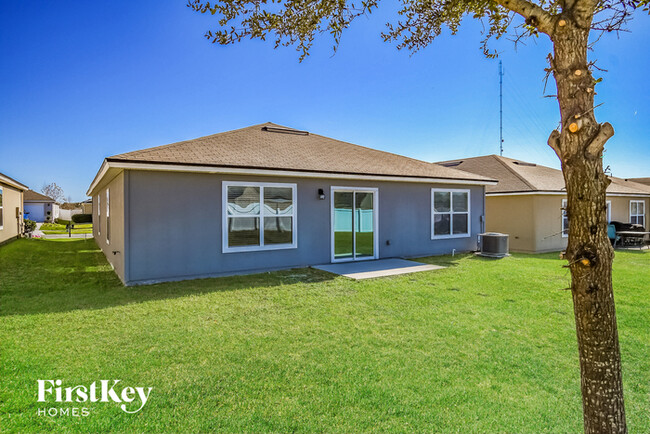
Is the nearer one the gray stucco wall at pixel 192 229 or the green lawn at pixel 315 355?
the green lawn at pixel 315 355

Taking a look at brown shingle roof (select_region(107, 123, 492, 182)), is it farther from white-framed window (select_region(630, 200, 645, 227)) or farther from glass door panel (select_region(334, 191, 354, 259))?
white-framed window (select_region(630, 200, 645, 227))

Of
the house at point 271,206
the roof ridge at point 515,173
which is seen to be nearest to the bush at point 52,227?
the house at point 271,206

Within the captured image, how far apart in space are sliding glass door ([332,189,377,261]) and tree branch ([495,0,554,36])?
805 cm

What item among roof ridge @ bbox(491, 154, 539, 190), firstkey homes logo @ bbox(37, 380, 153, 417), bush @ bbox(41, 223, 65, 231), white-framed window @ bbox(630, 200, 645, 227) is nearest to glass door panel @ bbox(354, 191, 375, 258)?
roof ridge @ bbox(491, 154, 539, 190)

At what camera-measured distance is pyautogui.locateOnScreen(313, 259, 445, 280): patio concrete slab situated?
8766mm

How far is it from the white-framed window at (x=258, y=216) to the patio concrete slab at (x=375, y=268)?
137cm

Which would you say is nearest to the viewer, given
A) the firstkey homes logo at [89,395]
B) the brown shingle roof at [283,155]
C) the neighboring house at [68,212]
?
the firstkey homes logo at [89,395]

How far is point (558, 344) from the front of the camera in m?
4.27

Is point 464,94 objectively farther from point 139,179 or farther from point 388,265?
point 139,179

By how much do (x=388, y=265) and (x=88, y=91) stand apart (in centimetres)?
1108

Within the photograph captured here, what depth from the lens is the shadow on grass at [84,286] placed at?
20.3ft

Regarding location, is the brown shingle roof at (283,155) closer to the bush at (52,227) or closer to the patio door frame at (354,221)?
the patio door frame at (354,221)

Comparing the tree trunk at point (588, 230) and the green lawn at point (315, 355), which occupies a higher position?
the tree trunk at point (588, 230)

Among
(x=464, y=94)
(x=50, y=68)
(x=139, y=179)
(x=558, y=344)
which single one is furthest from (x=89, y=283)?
(x=464, y=94)
